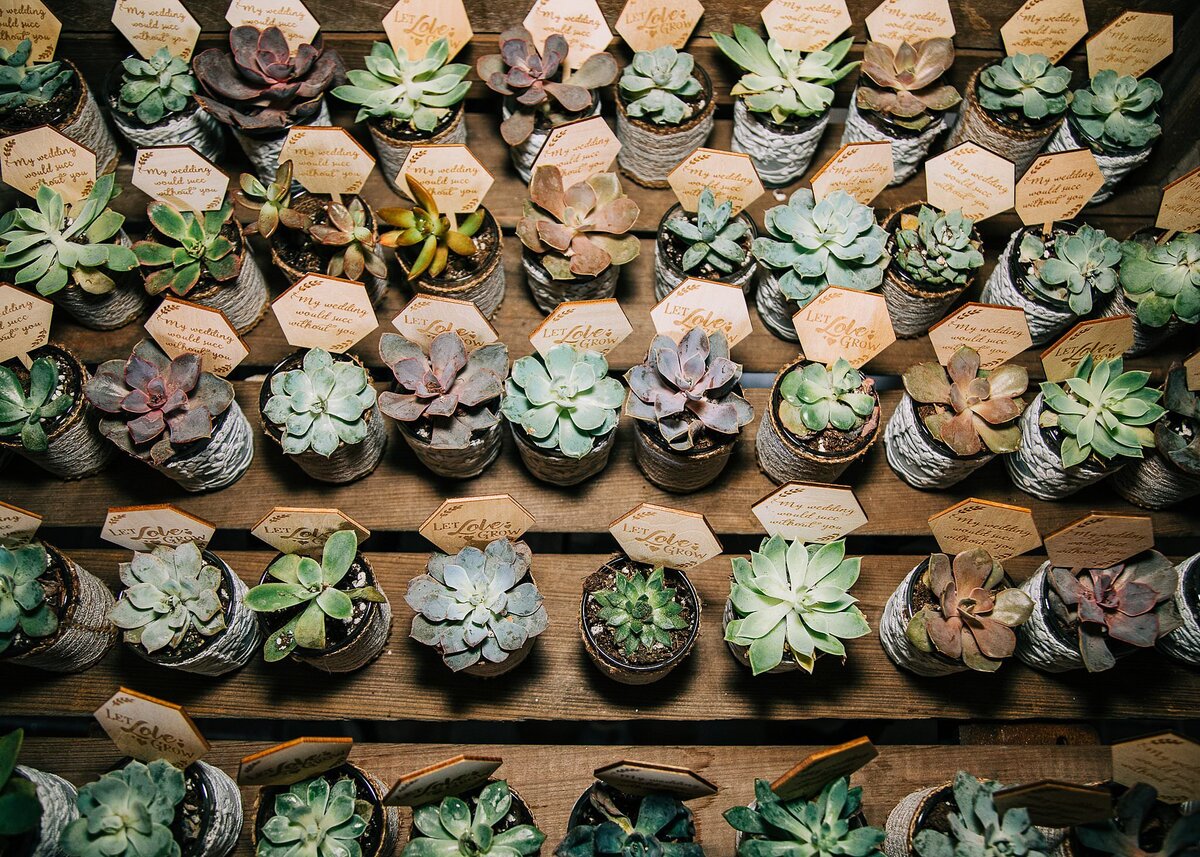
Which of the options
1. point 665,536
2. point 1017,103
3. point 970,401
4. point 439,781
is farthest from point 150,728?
point 1017,103

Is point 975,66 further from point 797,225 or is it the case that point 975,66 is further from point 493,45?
point 493,45

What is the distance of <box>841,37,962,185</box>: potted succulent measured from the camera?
2268mm

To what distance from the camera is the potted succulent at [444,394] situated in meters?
1.88

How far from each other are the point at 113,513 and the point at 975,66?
2.54 metres

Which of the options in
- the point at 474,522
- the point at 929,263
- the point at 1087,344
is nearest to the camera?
the point at 474,522

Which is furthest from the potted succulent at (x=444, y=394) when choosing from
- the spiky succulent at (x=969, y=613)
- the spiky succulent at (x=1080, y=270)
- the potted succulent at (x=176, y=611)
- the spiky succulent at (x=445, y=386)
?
the spiky succulent at (x=1080, y=270)

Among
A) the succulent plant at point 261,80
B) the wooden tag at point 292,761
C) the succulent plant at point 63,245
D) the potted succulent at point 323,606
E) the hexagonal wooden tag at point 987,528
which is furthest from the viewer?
the succulent plant at point 261,80

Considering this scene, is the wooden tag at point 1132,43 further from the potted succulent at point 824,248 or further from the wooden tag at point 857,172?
the potted succulent at point 824,248

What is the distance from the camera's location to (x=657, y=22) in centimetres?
238

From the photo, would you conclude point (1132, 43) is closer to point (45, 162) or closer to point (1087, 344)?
point (1087, 344)

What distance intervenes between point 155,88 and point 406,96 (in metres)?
0.66

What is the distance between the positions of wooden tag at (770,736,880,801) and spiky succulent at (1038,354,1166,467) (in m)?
0.86

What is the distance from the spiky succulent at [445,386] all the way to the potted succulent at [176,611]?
0.51 metres

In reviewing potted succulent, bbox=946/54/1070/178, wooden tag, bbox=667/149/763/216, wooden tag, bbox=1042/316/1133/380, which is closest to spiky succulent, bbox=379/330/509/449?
wooden tag, bbox=667/149/763/216
